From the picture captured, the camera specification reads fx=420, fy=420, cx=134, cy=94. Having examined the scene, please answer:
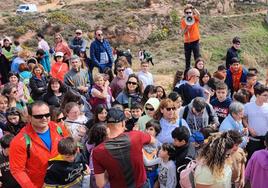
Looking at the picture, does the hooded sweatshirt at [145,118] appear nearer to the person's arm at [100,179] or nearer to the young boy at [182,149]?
the young boy at [182,149]

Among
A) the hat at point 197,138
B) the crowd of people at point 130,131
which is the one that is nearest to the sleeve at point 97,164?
the crowd of people at point 130,131

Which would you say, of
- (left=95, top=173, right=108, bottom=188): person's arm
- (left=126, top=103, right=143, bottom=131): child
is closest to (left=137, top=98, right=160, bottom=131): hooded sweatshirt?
(left=126, top=103, right=143, bottom=131): child

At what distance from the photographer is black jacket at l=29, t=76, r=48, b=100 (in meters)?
8.18

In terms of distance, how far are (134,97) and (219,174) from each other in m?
3.41

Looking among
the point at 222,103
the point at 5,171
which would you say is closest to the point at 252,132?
the point at 222,103

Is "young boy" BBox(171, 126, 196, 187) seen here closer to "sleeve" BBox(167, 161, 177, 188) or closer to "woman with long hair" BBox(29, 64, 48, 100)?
"sleeve" BBox(167, 161, 177, 188)

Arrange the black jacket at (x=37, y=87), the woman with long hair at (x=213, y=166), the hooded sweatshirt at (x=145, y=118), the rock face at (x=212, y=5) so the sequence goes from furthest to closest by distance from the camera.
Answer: the rock face at (x=212, y=5)
the black jacket at (x=37, y=87)
the hooded sweatshirt at (x=145, y=118)
the woman with long hair at (x=213, y=166)

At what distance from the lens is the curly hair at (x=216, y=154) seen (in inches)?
159

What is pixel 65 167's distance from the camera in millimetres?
4422

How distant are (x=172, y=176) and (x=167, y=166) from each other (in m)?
0.15

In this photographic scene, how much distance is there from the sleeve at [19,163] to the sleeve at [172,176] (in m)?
1.77

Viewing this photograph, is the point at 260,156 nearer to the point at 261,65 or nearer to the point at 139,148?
the point at 139,148

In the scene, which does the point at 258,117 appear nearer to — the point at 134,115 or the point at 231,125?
the point at 231,125

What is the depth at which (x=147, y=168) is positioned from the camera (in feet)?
18.0
